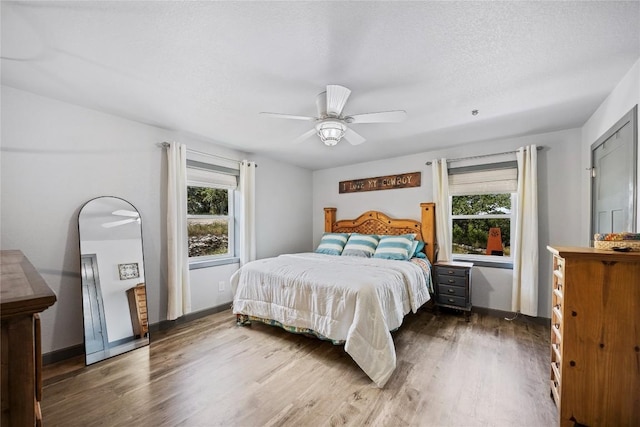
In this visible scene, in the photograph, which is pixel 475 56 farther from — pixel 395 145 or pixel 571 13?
pixel 395 145

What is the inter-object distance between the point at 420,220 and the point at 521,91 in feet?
6.98

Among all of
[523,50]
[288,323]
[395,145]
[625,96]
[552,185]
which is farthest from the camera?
[395,145]

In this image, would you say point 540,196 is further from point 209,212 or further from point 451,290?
point 209,212

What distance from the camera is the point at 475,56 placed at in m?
1.66

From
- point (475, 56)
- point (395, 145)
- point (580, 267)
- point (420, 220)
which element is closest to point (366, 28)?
point (475, 56)

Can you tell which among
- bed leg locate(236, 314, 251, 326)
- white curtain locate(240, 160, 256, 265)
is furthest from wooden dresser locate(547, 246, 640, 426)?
white curtain locate(240, 160, 256, 265)

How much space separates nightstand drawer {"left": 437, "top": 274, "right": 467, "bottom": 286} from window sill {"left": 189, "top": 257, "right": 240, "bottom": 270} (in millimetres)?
2844

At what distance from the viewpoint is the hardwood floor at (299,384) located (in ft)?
5.43

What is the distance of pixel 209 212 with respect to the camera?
12.1 feet

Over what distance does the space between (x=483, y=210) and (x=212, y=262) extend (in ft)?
12.6

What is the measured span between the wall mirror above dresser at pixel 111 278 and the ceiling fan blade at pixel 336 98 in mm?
2347

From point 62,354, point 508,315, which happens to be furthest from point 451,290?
point 62,354

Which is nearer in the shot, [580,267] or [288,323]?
[580,267]

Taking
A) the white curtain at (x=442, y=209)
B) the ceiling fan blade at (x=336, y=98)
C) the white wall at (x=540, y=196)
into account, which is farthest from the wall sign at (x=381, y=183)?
the ceiling fan blade at (x=336, y=98)
